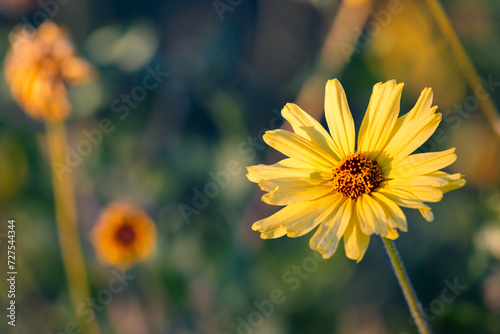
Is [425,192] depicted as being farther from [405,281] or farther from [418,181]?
[405,281]

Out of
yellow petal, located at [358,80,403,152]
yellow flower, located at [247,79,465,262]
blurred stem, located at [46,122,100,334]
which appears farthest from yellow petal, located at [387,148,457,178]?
blurred stem, located at [46,122,100,334]

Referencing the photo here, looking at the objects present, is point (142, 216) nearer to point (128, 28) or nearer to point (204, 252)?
point (204, 252)

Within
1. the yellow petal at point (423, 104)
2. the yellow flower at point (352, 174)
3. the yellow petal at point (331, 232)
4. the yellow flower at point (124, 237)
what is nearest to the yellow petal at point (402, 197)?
the yellow flower at point (352, 174)

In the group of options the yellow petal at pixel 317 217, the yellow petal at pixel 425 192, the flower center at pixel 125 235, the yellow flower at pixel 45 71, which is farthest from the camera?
the flower center at pixel 125 235

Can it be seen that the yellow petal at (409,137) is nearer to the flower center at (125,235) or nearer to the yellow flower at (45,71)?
Answer: the flower center at (125,235)

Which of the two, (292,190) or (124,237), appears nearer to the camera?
(292,190)

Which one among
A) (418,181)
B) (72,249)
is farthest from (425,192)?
(72,249)
